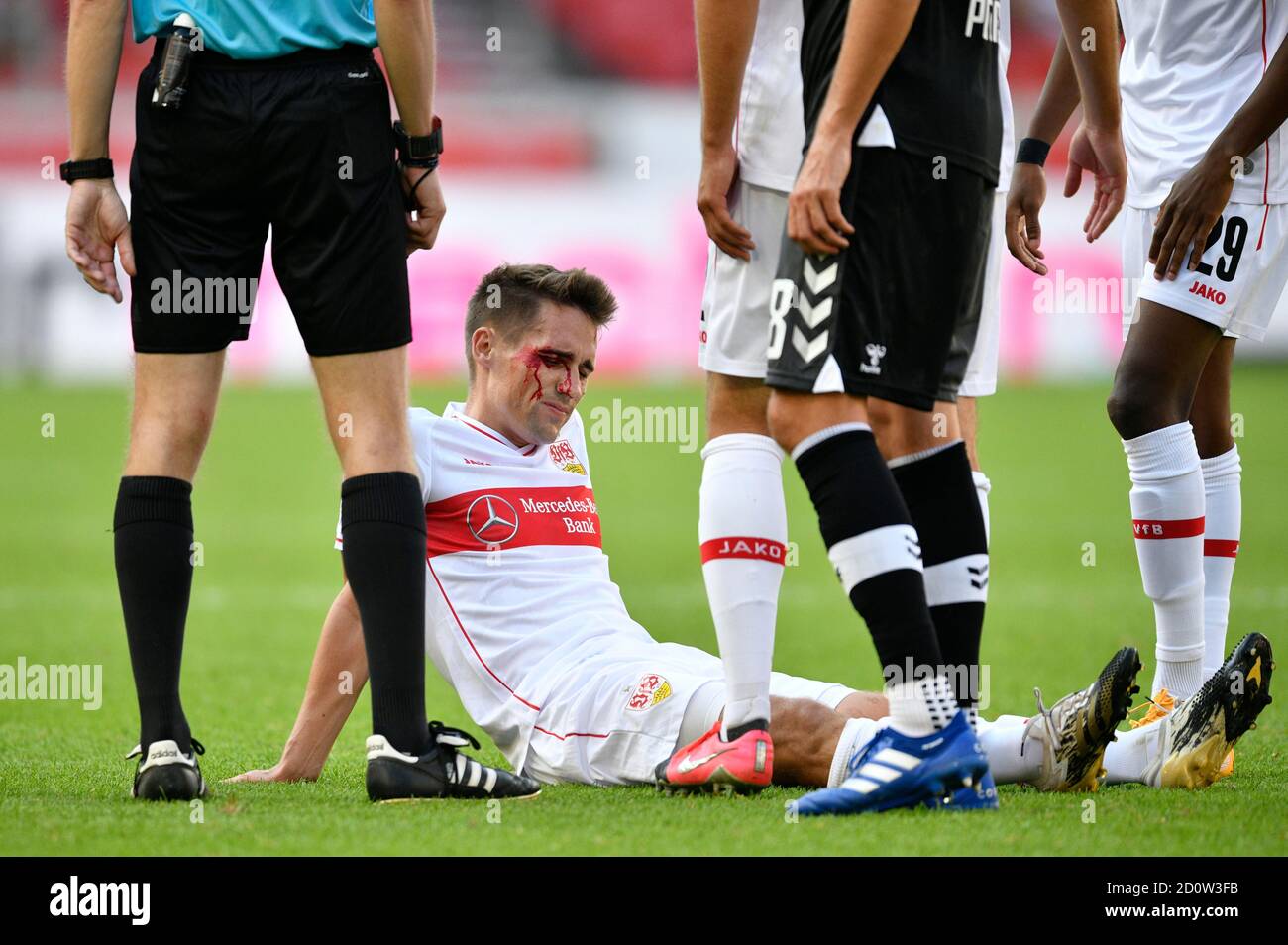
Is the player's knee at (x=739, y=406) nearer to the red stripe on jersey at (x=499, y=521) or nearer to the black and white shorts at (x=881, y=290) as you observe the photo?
the black and white shorts at (x=881, y=290)

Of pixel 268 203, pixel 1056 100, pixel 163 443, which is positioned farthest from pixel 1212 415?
pixel 163 443

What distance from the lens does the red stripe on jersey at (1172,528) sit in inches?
142

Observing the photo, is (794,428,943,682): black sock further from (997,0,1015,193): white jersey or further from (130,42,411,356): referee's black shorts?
(130,42,411,356): referee's black shorts

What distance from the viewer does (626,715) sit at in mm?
3301

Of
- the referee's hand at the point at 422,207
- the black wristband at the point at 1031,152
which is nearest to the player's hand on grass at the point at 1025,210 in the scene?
the black wristband at the point at 1031,152

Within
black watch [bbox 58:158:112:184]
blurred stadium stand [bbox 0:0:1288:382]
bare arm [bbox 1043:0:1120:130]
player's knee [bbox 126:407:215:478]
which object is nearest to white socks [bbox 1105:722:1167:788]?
bare arm [bbox 1043:0:1120:130]

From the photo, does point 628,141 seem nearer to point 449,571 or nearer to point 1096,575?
point 1096,575

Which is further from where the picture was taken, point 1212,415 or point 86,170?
point 1212,415

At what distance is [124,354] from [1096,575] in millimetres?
15898

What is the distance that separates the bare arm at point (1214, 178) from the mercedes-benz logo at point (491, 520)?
1524 mm

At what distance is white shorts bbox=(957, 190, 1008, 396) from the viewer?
3113 mm

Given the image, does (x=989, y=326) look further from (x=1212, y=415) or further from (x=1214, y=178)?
(x=1212, y=415)

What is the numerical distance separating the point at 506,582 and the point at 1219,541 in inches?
66.3
